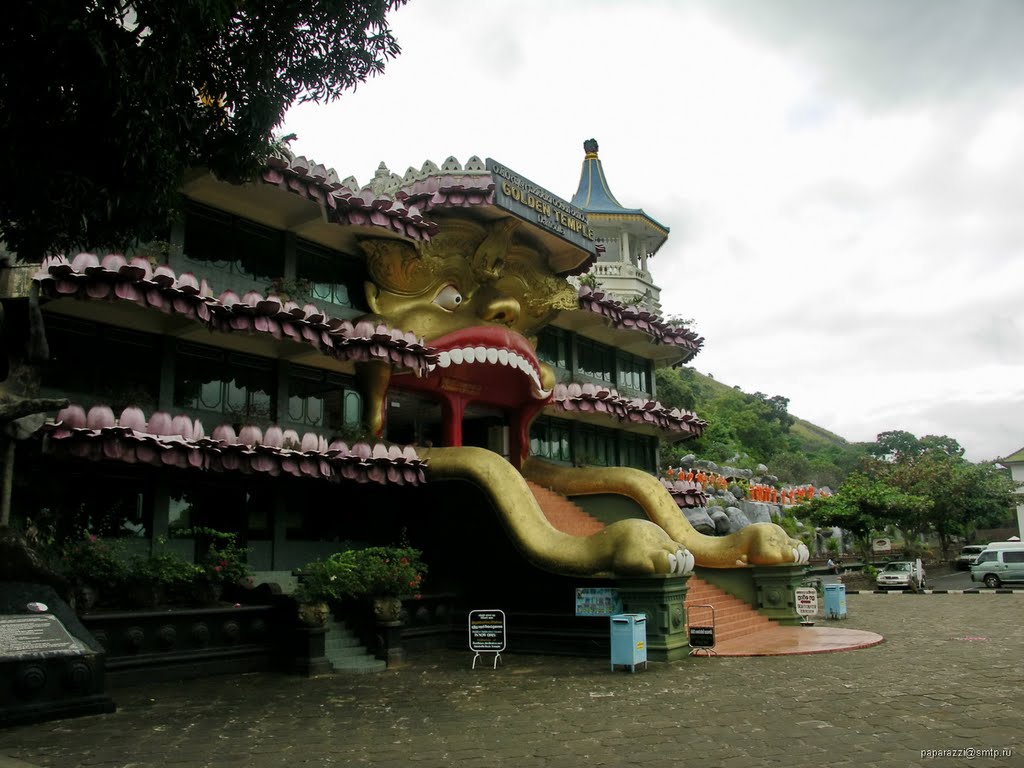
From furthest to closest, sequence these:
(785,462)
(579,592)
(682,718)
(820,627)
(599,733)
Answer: (785,462) → (820,627) → (579,592) → (682,718) → (599,733)

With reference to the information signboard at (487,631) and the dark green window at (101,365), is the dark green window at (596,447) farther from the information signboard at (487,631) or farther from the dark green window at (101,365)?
the dark green window at (101,365)

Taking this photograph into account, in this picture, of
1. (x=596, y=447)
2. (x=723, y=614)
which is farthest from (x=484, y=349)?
(x=596, y=447)

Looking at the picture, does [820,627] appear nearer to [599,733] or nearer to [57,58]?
[599,733]

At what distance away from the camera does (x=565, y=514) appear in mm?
21344

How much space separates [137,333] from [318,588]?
603 cm

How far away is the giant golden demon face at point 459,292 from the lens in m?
19.5

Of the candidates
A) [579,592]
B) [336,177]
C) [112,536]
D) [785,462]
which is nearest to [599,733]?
[579,592]

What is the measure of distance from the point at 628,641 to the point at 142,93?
10463 mm

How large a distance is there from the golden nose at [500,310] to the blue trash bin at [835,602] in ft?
36.2

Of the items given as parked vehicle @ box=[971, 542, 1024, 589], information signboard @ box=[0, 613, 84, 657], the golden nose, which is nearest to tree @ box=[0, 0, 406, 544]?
information signboard @ box=[0, 613, 84, 657]

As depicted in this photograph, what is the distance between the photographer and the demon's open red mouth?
63.8ft

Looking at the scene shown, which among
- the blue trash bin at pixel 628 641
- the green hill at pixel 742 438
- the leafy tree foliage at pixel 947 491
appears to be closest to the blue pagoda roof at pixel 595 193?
the green hill at pixel 742 438

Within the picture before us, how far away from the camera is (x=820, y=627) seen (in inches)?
765

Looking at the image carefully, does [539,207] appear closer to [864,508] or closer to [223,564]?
[223,564]
